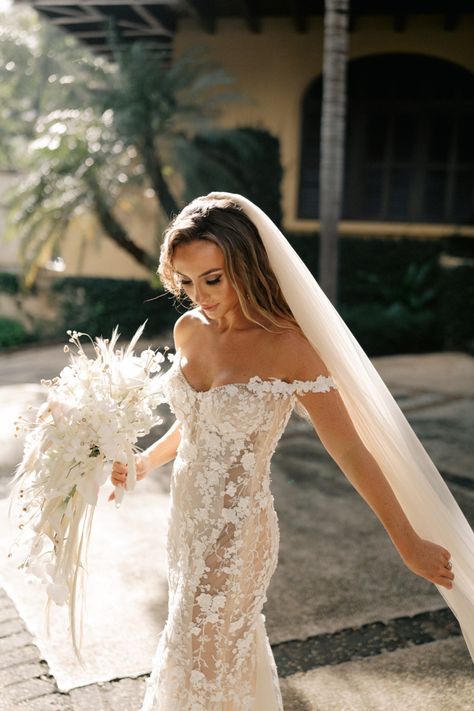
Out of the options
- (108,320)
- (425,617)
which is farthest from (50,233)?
(425,617)

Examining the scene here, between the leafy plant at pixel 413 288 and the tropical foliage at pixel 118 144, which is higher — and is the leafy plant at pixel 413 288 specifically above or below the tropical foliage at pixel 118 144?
below

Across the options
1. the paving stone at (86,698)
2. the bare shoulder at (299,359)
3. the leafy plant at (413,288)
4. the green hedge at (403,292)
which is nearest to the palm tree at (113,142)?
the green hedge at (403,292)

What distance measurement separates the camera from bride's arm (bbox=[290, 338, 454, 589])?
231 centimetres

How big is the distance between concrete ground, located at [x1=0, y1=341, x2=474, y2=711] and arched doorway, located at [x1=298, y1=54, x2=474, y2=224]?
8757mm

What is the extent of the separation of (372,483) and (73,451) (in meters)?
0.90

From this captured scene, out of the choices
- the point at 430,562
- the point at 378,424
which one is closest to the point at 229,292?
the point at 378,424

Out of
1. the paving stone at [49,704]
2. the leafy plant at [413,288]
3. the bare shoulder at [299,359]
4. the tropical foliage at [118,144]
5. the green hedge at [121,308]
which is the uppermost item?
the tropical foliage at [118,144]

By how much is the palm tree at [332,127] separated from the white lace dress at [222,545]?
7.45 metres

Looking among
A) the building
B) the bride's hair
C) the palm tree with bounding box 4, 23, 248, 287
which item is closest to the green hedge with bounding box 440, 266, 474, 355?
the building

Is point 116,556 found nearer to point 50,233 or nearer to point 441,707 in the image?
point 441,707

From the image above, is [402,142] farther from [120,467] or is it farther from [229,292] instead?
[120,467]

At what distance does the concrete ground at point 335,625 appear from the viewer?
3229mm

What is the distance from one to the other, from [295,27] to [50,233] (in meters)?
5.91

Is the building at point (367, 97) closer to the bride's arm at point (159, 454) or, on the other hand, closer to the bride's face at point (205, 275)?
the bride's arm at point (159, 454)
